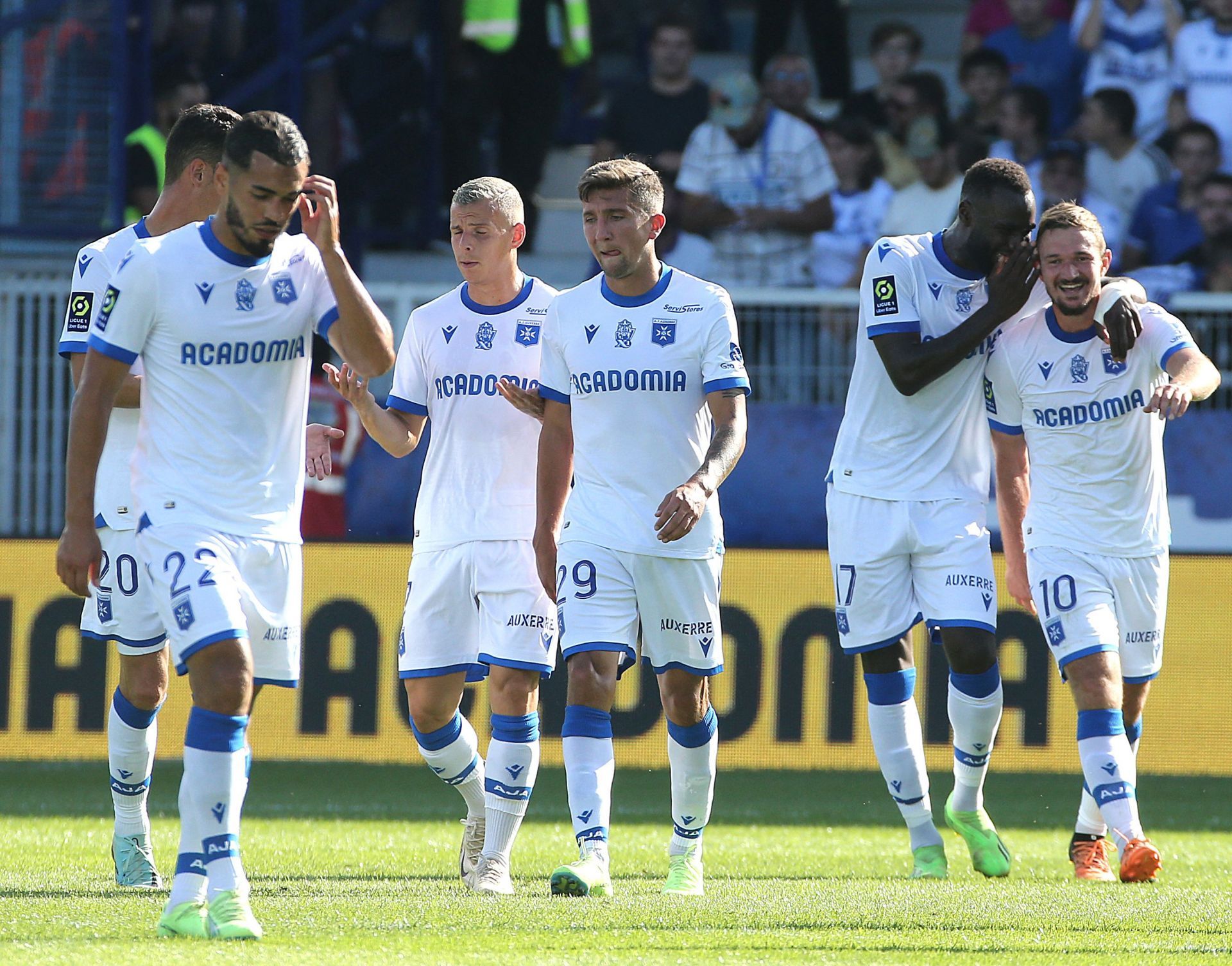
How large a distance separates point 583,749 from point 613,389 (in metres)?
1.15

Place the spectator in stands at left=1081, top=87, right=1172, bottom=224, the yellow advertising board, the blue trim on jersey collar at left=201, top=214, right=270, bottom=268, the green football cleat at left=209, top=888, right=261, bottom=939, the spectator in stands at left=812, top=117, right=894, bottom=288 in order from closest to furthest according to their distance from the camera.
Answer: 1. the green football cleat at left=209, top=888, right=261, bottom=939
2. the blue trim on jersey collar at left=201, top=214, right=270, bottom=268
3. the yellow advertising board
4. the spectator in stands at left=812, top=117, right=894, bottom=288
5. the spectator in stands at left=1081, top=87, right=1172, bottom=224

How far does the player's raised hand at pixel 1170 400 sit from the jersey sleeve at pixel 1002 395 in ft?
2.03

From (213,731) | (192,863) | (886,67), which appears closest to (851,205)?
(886,67)

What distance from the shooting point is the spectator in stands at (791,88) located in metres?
12.9

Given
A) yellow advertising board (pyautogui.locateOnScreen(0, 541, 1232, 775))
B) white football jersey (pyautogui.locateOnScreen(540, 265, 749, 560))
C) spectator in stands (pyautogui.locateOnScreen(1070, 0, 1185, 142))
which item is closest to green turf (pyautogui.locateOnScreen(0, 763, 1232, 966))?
yellow advertising board (pyautogui.locateOnScreen(0, 541, 1232, 775))

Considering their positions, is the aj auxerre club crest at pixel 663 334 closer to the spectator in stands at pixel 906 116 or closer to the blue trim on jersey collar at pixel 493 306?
the blue trim on jersey collar at pixel 493 306

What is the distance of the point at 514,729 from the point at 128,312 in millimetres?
1971

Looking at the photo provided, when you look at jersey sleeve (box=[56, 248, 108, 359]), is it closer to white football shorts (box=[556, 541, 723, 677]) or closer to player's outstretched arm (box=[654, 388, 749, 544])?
white football shorts (box=[556, 541, 723, 677])

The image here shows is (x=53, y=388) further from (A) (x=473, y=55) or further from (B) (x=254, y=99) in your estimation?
(A) (x=473, y=55)

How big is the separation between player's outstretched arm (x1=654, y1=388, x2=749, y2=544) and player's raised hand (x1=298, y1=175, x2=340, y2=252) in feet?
4.21

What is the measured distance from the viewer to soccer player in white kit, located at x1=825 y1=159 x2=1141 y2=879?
6.41 meters

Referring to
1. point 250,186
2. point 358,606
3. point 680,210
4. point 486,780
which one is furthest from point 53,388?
point 250,186

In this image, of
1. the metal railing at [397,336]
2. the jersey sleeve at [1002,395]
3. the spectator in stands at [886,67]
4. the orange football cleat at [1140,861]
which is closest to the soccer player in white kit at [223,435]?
the jersey sleeve at [1002,395]

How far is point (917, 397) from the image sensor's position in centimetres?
649
